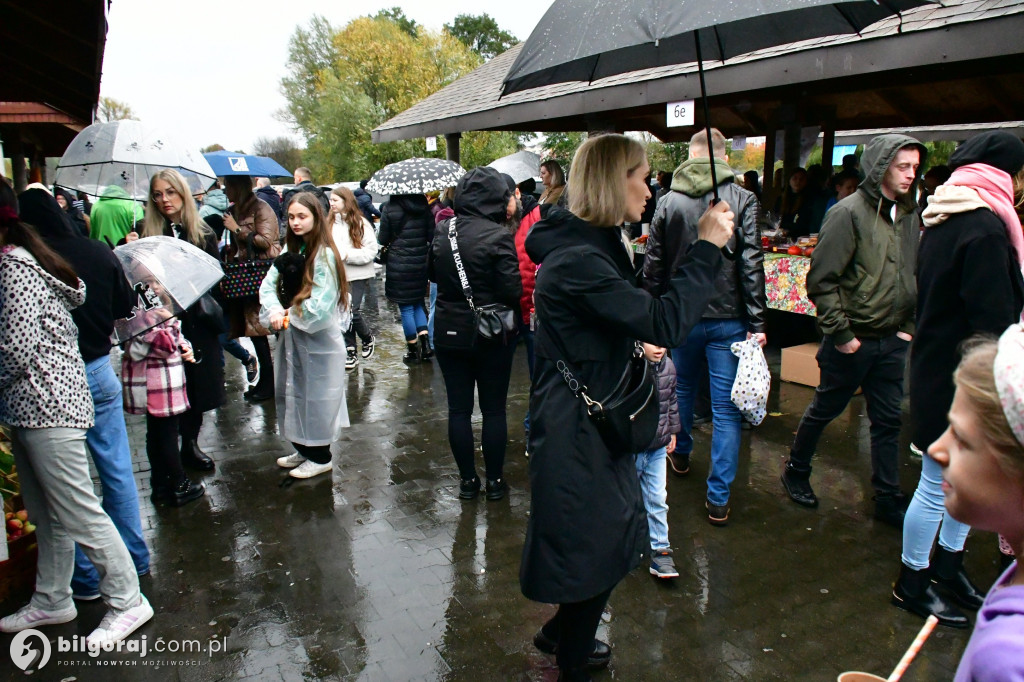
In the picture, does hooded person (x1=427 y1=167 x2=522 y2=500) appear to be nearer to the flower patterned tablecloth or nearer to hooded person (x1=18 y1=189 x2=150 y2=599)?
hooded person (x1=18 y1=189 x2=150 y2=599)

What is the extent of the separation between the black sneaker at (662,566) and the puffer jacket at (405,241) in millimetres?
4792

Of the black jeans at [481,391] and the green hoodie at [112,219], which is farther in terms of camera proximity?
the green hoodie at [112,219]

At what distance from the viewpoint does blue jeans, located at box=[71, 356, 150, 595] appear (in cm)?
323

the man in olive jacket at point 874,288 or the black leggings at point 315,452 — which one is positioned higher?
the man in olive jacket at point 874,288

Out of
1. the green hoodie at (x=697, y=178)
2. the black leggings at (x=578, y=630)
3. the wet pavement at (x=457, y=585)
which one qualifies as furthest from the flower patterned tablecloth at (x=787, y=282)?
the black leggings at (x=578, y=630)

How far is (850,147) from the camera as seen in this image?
884 inches

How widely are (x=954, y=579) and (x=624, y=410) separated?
→ 2160 mm

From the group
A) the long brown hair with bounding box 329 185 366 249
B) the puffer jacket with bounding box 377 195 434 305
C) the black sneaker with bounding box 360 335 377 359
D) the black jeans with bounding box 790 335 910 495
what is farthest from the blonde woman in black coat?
the black sneaker with bounding box 360 335 377 359

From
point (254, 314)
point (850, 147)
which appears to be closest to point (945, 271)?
point (254, 314)

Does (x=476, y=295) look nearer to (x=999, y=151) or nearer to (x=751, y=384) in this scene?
(x=751, y=384)

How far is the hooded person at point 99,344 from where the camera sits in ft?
10.1

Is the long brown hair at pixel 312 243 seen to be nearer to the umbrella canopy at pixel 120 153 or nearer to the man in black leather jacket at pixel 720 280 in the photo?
the umbrella canopy at pixel 120 153

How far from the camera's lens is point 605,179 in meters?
2.36

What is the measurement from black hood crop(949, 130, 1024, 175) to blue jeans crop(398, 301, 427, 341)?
18.6 feet
